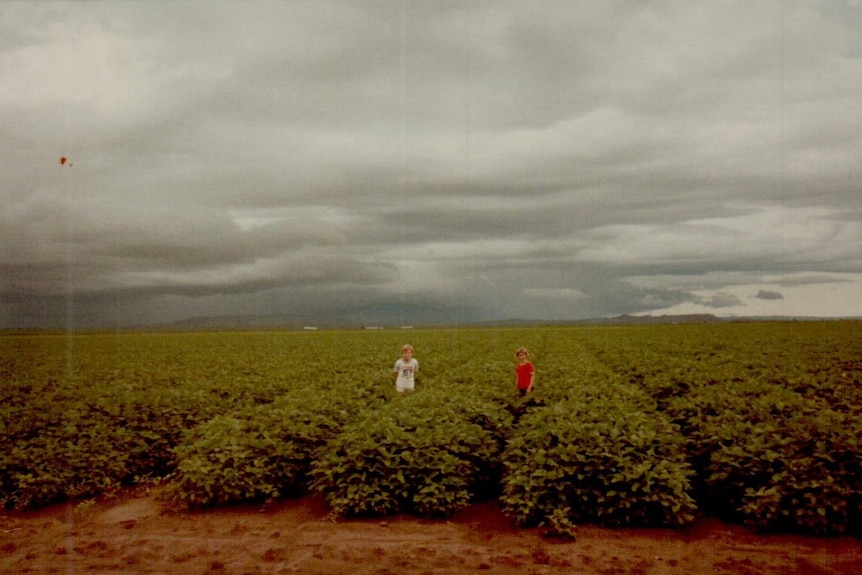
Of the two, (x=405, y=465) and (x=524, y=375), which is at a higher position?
(x=524, y=375)

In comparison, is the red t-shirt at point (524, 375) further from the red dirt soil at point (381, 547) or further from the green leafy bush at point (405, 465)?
the red dirt soil at point (381, 547)

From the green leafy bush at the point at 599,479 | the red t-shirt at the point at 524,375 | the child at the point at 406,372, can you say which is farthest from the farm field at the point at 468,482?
the child at the point at 406,372

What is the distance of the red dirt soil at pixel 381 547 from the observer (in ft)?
22.8

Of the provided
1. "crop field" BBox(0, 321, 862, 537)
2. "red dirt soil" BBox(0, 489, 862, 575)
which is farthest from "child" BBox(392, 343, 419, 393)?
"red dirt soil" BBox(0, 489, 862, 575)

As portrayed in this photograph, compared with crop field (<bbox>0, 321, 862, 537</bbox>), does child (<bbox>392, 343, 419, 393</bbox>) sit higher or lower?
higher

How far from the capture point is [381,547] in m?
7.65

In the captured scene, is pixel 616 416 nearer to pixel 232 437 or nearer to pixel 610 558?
pixel 610 558

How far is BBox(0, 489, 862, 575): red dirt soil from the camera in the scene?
6941mm

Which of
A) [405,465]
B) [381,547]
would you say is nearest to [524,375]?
[405,465]

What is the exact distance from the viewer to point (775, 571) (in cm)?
664

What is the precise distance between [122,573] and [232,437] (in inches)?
127

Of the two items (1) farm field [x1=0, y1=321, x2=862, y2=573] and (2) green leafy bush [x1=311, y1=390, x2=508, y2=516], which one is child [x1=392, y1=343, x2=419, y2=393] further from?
(2) green leafy bush [x1=311, y1=390, x2=508, y2=516]

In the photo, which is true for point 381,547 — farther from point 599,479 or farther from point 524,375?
point 524,375

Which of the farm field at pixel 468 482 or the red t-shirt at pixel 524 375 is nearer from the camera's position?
the farm field at pixel 468 482
